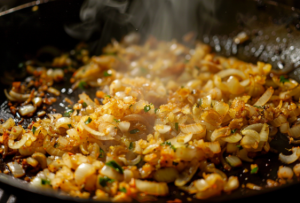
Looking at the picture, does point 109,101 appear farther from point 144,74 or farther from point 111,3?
point 111,3

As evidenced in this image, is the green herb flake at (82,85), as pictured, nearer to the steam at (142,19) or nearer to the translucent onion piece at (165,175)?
the steam at (142,19)

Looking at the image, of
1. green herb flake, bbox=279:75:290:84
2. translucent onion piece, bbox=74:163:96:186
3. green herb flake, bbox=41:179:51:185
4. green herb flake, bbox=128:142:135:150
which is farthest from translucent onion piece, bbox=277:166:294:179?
green herb flake, bbox=41:179:51:185

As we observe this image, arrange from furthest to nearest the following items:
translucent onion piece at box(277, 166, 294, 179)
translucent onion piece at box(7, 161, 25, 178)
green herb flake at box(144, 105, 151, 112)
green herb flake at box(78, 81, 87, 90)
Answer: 1. green herb flake at box(78, 81, 87, 90)
2. green herb flake at box(144, 105, 151, 112)
3. translucent onion piece at box(7, 161, 25, 178)
4. translucent onion piece at box(277, 166, 294, 179)

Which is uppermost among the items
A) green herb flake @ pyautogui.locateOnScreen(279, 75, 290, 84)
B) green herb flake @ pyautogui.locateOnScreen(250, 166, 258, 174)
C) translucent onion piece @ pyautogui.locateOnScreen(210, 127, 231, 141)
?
green herb flake @ pyautogui.locateOnScreen(279, 75, 290, 84)

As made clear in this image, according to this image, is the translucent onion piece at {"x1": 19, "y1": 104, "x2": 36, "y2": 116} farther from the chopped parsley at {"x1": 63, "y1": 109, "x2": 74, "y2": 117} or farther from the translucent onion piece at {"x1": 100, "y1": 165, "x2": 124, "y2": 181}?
the translucent onion piece at {"x1": 100, "y1": 165, "x2": 124, "y2": 181}

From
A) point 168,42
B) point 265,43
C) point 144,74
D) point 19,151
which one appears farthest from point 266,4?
point 19,151

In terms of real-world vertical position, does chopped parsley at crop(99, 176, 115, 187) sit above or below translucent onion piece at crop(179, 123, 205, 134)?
below
